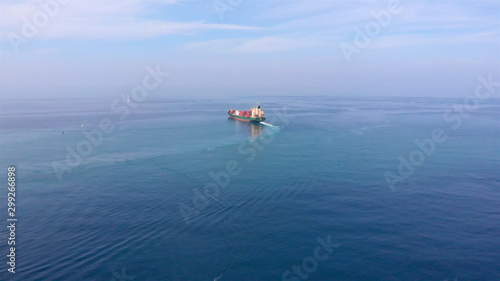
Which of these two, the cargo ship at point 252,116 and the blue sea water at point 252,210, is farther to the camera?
the cargo ship at point 252,116

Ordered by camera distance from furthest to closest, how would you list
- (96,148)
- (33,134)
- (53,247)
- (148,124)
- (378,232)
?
(148,124) → (33,134) → (96,148) → (378,232) → (53,247)

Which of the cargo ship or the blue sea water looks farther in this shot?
the cargo ship

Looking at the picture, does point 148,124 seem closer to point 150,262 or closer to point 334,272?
point 150,262

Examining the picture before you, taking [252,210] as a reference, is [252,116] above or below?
above

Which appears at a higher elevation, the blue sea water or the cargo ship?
the cargo ship

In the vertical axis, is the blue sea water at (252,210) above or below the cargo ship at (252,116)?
below

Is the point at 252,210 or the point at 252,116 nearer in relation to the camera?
the point at 252,210

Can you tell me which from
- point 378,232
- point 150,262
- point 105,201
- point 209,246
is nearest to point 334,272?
point 378,232

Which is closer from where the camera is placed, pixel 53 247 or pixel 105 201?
pixel 53 247
